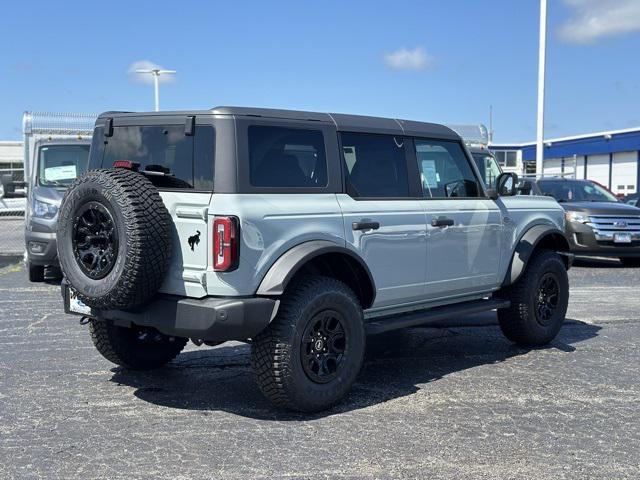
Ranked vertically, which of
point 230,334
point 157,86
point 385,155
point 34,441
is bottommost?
point 34,441

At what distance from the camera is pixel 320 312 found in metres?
5.12

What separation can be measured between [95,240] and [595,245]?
10.6 m

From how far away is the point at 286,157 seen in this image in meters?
5.24

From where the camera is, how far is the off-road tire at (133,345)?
599 cm

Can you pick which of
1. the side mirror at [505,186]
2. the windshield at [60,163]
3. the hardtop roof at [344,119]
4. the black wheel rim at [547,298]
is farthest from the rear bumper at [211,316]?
the windshield at [60,163]

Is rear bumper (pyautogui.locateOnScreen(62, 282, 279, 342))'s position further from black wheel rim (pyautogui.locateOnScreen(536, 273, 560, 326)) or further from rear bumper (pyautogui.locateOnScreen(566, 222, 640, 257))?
rear bumper (pyautogui.locateOnScreen(566, 222, 640, 257))

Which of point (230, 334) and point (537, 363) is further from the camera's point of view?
point (537, 363)

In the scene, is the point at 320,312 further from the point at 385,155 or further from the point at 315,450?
the point at 385,155

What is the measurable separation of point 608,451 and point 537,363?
2159 mm

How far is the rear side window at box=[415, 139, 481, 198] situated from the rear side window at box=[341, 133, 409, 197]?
24 cm

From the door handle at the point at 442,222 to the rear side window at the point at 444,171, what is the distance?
22cm

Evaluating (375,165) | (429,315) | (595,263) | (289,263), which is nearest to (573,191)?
(595,263)

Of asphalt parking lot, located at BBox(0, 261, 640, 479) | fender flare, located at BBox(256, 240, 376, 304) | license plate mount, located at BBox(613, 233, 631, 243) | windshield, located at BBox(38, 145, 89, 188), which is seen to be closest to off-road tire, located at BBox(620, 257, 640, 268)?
license plate mount, located at BBox(613, 233, 631, 243)

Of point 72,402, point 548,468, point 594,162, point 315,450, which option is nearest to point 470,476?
point 548,468
